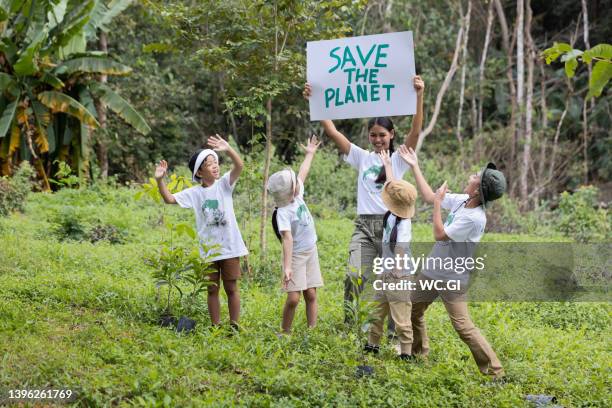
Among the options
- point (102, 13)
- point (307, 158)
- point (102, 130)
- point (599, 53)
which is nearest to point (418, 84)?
point (307, 158)

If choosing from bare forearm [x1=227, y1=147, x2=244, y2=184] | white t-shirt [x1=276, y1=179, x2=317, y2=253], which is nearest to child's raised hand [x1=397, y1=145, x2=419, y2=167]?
white t-shirt [x1=276, y1=179, x2=317, y2=253]

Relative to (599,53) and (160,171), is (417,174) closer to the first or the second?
(160,171)

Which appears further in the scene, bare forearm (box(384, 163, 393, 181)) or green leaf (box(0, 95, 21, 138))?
green leaf (box(0, 95, 21, 138))

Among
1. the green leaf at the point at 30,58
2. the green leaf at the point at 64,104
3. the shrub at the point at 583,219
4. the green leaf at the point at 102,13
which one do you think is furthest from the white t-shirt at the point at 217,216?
the green leaf at the point at 102,13

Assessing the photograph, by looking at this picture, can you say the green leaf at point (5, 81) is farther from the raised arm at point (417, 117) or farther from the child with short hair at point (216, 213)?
the raised arm at point (417, 117)

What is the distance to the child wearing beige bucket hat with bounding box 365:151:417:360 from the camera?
5027mm

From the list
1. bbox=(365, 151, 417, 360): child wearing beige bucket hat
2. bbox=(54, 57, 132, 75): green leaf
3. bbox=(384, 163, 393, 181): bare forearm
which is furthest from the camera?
bbox=(54, 57, 132, 75): green leaf

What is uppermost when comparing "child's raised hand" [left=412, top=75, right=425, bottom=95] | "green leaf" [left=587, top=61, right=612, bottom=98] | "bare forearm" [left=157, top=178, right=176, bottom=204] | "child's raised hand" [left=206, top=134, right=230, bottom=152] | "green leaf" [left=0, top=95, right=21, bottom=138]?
"green leaf" [left=0, top=95, right=21, bottom=138]

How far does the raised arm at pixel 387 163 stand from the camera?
522 cm

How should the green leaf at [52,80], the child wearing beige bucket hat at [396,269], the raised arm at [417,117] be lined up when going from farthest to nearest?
1. the green leaf at [52,80]
2. the raised arm at [417,117]
3. the child wearing beige bucket hat at [396,269]

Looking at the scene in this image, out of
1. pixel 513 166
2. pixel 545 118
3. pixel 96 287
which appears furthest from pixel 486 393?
pixel 545 118

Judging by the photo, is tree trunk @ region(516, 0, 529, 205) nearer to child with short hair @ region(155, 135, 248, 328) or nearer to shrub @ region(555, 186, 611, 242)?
shrub @ region(555, 186, 611, 242)

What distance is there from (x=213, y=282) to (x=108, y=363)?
1.08 meters

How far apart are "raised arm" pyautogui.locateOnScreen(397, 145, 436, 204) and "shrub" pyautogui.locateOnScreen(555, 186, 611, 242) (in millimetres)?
7165
